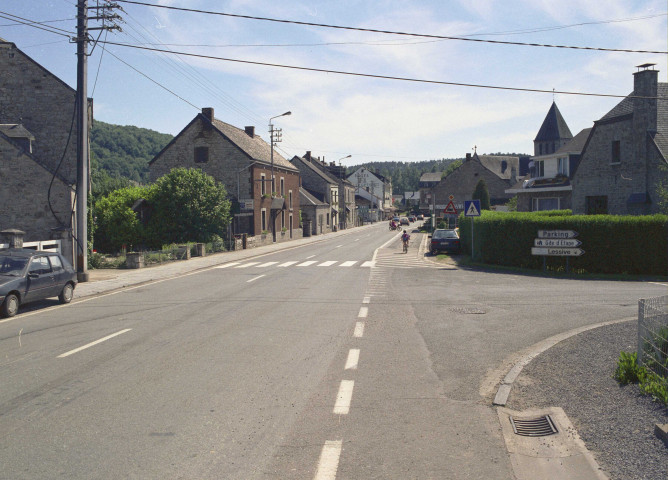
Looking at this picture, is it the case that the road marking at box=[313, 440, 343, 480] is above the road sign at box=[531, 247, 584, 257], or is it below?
below

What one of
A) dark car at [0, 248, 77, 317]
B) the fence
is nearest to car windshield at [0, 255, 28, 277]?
dark car at [0, 248, 77, 317]

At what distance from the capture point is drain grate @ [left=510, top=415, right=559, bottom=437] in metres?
5.66

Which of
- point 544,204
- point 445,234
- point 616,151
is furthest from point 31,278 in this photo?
point 544,204

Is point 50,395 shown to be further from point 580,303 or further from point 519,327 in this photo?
point 580,303

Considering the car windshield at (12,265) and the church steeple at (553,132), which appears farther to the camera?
the church steeple at (553,132)

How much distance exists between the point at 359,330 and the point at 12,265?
29.7ft

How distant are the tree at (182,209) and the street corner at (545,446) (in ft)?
99.6

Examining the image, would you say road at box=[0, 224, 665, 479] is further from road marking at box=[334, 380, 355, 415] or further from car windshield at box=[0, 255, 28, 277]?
car windshield at box=[0, 255, 28, 277]

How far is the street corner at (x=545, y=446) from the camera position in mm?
4766

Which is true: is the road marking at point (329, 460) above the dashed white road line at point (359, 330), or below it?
above

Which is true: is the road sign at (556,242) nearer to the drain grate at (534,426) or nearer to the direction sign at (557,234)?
the direction sign at (557,234)

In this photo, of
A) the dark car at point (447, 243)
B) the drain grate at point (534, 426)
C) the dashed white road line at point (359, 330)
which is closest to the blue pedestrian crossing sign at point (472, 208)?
the dark car at point (447, 243)

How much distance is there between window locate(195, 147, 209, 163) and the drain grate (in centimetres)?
4306

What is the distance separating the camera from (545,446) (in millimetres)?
5340
